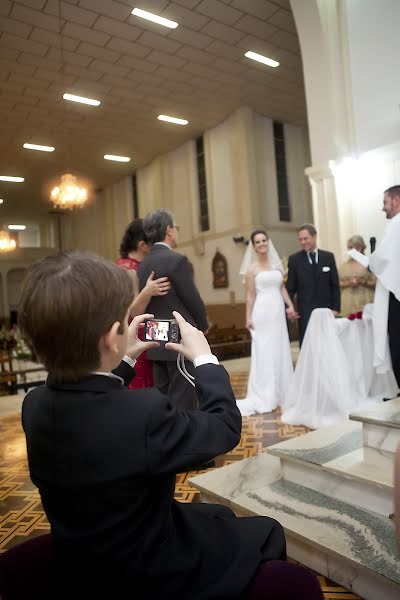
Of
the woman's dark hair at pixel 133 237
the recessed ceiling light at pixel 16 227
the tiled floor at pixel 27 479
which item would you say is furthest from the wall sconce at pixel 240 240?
the recessed ceiling light at pixel 16 227

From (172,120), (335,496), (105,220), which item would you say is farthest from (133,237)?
(105,220)

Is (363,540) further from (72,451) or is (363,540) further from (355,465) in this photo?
(72,451)

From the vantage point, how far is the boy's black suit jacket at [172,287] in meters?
2.83

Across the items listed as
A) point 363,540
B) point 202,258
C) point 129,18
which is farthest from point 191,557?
point 202,258

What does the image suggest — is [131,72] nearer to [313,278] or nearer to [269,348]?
[313,278]

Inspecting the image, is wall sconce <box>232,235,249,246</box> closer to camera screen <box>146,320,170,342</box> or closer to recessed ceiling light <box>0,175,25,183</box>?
recessed ceiling light <box>0,175,25,183</box>

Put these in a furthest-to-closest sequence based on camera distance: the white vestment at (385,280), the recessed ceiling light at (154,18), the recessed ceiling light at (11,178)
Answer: the recessed ceiling light at (11,178) → the recessed ceiling light at (154,18) → the white vestment at (385,280)

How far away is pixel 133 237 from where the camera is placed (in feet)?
10.4

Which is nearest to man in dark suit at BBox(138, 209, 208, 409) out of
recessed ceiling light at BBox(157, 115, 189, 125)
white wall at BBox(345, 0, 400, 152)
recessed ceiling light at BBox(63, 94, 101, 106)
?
white wall at BBox(345, 0, 400, 152)

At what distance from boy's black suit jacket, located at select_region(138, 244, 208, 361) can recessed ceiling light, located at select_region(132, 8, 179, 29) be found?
260 inches

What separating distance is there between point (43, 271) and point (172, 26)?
8.73m

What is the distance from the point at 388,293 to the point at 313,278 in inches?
40.2

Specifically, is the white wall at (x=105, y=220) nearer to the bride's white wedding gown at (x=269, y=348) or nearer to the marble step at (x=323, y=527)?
the bride's white wedding gown at (x=269, y=348)

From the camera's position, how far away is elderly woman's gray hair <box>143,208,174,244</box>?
9.53 feet
